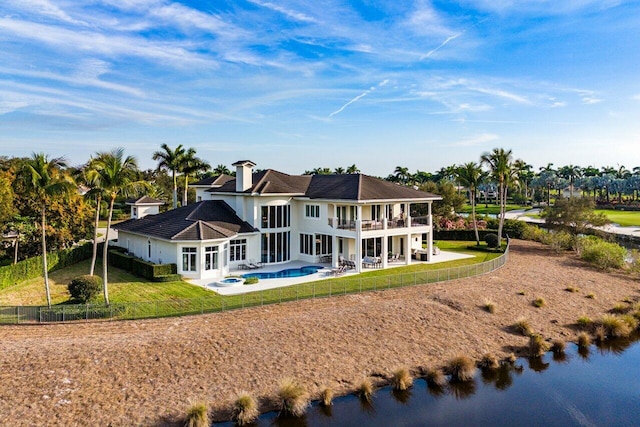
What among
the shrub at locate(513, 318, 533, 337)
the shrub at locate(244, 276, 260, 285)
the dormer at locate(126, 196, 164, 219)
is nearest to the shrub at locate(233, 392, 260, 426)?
the shrub at locate(244, 276, 260, 285)

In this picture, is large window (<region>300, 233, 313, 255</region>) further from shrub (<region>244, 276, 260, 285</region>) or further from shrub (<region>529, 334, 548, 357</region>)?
shrub (<region>529, 334, 548, 357</region>)

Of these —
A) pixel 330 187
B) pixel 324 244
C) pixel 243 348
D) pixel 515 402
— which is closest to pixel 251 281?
pixel 324 244

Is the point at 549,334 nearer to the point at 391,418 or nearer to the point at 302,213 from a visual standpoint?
the point at 391,418

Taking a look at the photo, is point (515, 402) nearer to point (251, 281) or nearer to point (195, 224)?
point (251, 281)

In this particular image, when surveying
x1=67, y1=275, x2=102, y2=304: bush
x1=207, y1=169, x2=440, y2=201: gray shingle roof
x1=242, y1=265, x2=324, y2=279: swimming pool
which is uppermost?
x1=207, y1=169, x2=440, y2=201: gray shingle roof

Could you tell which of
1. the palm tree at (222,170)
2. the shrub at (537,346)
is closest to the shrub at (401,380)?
the shrub at (537,346)

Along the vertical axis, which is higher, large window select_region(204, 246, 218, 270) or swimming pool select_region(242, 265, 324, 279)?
large window select_region(204, 246, 218, 270)

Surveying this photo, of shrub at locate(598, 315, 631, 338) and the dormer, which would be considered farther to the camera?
the dormer
